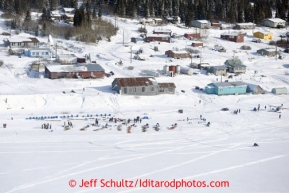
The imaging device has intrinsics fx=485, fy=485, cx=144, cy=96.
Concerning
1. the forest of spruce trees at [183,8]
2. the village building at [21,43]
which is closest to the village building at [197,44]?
the forest of spruce trees at [183,8]

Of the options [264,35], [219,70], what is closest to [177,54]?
[219,70]

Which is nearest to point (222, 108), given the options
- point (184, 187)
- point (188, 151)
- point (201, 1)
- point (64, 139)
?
point (188, 151)

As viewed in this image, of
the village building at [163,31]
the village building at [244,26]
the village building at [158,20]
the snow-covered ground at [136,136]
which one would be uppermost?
the village building at [158,20]

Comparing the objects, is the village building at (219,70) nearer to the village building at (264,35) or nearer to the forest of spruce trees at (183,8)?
the village building at (264,35)

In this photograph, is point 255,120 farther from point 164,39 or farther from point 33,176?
point 164,39

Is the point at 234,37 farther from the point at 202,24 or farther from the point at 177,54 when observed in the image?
the point at 177,54

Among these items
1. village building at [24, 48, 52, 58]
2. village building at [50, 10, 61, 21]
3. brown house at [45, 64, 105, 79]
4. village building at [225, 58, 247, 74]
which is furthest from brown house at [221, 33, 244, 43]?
brown house at [45, 64, 105, 79]
